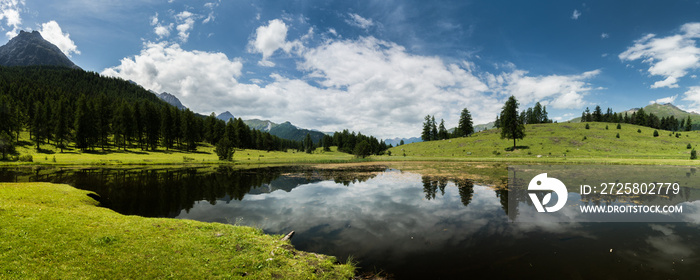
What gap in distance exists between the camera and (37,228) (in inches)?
402

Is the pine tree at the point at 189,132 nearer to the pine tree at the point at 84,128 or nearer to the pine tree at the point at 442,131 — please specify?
the pine tree at the point at 84,128

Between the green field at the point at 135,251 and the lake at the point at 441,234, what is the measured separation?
2971 mm

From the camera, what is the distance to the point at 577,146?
91.4 metres

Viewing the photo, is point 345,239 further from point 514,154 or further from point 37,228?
point 514,154

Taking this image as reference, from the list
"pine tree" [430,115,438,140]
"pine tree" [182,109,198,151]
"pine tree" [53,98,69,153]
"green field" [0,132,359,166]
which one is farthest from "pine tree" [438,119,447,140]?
"pine tree" [53,98,69,153]

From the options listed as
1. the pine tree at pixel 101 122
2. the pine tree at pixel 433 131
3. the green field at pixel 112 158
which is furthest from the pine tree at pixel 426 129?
the pine tree at pixel 101 122

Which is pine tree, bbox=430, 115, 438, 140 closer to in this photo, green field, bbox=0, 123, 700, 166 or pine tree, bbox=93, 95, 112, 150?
green field, bbox=0, 123, 700, 166

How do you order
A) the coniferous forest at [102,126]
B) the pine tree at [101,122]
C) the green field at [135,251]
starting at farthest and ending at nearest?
the pine tree at [101,122] < the coniferous forest at [102,126] < the green field at [135,251]

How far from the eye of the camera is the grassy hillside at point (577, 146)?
81531 mm

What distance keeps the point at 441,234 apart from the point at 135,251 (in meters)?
15.2

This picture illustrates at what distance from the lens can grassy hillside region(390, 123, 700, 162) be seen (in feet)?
267

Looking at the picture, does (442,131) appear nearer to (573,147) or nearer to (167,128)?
(573,147)

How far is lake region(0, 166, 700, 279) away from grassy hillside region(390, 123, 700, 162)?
69.0 meters

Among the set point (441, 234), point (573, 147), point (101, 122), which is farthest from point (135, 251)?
point (573, 147)
